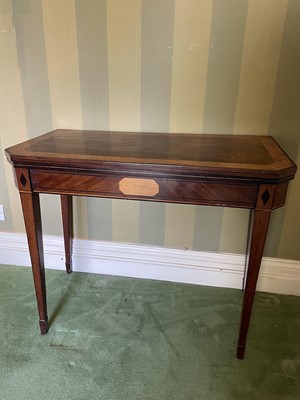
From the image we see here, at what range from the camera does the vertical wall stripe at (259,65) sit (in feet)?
4.31

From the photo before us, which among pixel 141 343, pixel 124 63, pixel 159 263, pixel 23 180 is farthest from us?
pixel 159 263

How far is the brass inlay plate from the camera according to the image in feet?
3.55

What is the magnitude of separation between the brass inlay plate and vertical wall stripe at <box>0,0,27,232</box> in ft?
2.72

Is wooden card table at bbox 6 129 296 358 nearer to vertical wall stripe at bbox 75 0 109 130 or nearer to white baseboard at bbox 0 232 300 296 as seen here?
vertical wall stripe at bbox 75 0 109 130

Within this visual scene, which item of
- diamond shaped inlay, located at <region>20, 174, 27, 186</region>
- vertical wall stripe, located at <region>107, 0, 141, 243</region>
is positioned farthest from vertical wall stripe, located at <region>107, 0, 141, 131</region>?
diamond shaped inlay, located at <region>20, 174, 27, 186</region>

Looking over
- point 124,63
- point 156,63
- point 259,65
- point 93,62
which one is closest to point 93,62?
point 93,62

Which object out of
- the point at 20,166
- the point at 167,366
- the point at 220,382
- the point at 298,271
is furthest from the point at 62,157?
the point at 298,271

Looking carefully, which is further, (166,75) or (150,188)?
(166,75)

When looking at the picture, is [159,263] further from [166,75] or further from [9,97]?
[9,97]

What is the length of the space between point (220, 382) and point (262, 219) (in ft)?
2.07

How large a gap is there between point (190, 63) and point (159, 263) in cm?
102

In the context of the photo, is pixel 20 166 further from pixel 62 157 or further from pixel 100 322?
pixel 100 322

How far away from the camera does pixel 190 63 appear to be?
1.43 meters

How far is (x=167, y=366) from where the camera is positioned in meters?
1.26
